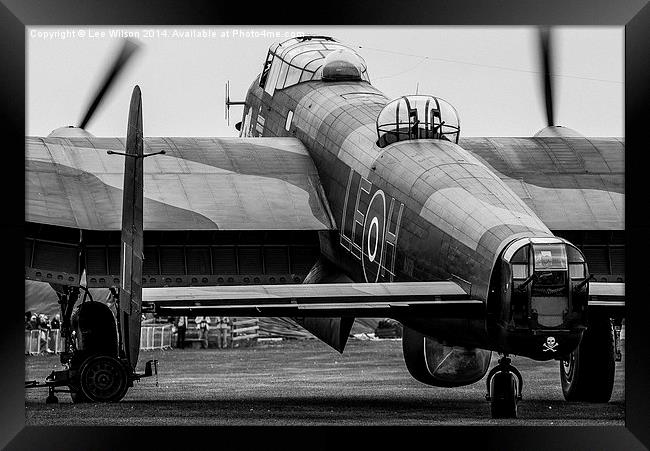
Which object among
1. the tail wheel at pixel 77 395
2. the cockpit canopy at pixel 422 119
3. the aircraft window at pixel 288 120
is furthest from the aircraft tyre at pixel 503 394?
the aircraft window at pixel 288 120

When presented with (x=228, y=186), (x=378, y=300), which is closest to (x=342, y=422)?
(x=378, y=300)

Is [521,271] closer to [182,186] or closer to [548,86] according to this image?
[548,86]

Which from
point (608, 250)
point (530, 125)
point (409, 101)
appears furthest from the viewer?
point (530, 125)

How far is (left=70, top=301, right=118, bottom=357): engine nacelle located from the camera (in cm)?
1997

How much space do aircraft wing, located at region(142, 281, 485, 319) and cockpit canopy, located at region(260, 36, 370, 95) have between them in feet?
25.2

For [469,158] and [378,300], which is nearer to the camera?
[378,300]

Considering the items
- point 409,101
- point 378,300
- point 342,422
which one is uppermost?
point 409,101

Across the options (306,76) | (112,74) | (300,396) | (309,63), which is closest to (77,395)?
(300,396)

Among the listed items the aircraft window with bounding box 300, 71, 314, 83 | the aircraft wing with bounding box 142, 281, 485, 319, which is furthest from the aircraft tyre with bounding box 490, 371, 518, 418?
the aircraft window with bounding box 300, 71, 314, 83

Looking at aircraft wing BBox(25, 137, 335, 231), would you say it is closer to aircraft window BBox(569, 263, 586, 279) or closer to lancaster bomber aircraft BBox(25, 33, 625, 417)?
lancaster bomber aircraft BBox(25, 33, 625, 417)
